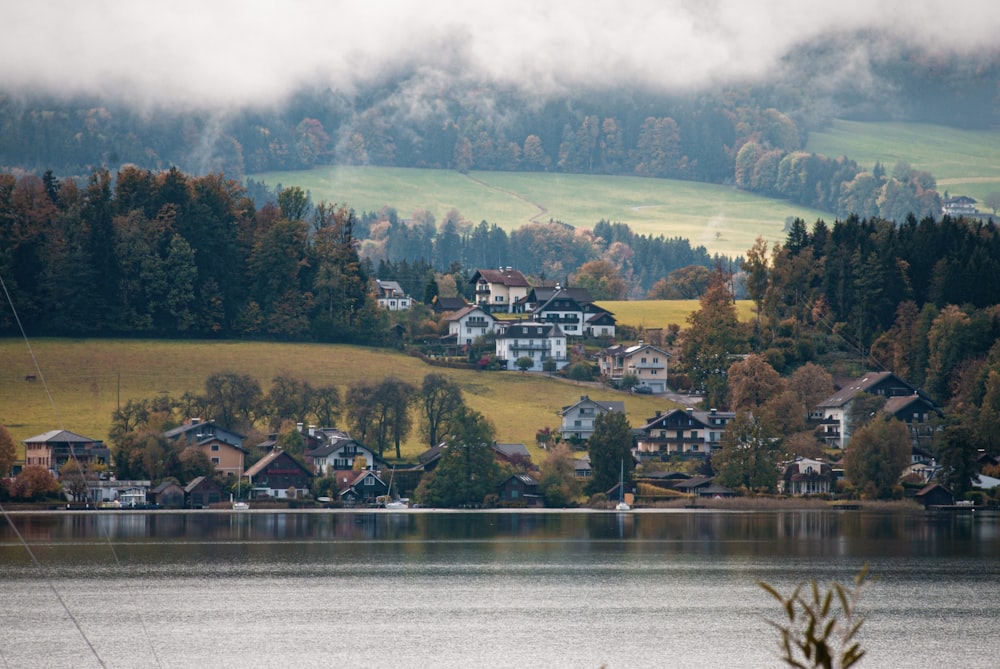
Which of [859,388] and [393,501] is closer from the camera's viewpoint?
[393,501]

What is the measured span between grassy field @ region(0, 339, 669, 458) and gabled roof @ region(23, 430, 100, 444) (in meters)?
4.79

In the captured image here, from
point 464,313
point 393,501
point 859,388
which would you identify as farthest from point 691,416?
point 464,313

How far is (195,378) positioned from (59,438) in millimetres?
22958

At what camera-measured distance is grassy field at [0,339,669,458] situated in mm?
114125

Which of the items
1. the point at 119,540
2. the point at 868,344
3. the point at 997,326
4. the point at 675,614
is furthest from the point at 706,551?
the point at 868,344

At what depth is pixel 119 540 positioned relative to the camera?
3091 inches

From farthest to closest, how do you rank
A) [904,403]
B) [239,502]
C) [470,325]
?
[470,325] < [904,403] < [239,502]

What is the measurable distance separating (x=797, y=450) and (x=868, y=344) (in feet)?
84.5

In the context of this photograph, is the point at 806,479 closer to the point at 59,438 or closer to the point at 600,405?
the point at 600,405

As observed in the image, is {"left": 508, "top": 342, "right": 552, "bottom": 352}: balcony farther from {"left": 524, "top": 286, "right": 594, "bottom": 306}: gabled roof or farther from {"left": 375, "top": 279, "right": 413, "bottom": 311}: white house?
{"left": 375, "top": 279, "right": 413, "bottom": 311}: white house

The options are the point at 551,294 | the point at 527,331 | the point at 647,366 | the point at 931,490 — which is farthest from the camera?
the point at 551,294

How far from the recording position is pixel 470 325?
5915 inches

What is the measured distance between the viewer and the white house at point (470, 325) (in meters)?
150

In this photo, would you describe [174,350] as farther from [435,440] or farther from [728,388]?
[728,388]
